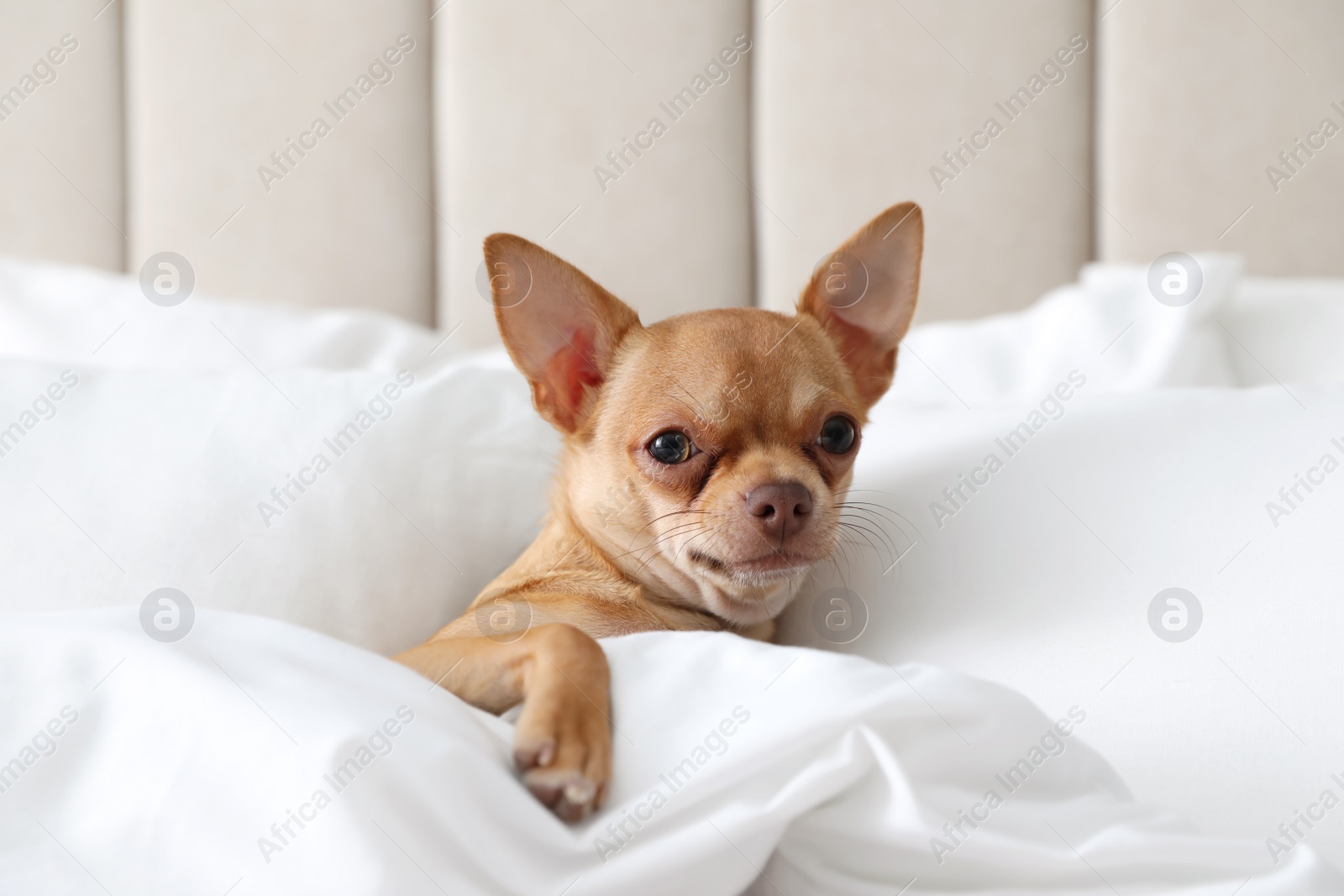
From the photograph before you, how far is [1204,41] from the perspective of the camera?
2.62 metres

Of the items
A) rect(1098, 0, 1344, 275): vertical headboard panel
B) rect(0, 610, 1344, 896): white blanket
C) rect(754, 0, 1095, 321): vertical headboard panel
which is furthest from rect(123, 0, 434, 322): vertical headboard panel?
rect(1098, 0, 1344, 275): vertical headboard panel

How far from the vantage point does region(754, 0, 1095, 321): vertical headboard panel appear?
8.73ft

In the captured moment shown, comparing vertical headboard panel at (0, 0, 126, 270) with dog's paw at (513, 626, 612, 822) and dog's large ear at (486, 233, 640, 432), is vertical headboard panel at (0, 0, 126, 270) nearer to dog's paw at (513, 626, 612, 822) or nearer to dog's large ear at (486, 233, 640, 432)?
dog's large ear at (486, 233, 640, 432)

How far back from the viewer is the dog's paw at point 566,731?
3.07 feet

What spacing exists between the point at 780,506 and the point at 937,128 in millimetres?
1690

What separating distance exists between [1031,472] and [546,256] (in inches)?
35.7

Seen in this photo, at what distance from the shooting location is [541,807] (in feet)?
3.01

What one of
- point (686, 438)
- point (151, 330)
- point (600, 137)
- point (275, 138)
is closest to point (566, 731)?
point (686, 438)

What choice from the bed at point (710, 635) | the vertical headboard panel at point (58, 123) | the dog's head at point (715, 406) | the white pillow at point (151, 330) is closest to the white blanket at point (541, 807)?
the bed at point (710, 635)

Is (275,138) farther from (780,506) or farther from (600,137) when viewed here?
(780,506)

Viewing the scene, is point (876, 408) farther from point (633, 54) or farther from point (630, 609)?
point (633, 54)

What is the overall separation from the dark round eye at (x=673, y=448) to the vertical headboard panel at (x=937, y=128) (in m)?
1.28

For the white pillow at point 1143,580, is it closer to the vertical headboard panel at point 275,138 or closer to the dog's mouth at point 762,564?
the dog's mouth at point 762,564

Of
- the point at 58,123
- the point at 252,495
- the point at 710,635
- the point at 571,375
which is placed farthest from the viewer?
the point at 58,123
